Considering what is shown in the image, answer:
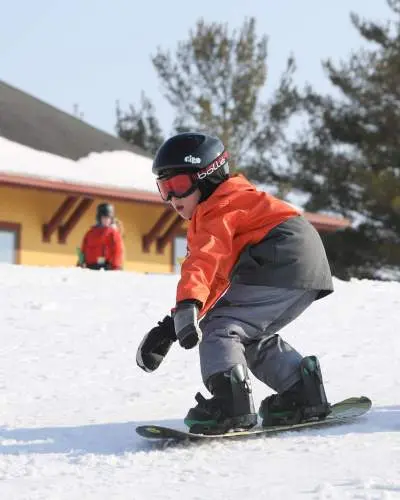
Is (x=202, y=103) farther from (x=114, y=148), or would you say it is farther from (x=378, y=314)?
(x=378, y=314)

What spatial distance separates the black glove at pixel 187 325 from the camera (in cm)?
409

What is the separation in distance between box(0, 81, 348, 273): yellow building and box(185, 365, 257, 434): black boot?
14975 mm

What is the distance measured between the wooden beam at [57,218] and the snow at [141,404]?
10621mm

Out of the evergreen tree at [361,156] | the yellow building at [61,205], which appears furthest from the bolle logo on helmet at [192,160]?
the evergreen tree at [361,156]

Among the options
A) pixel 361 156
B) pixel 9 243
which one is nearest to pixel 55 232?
pixel 9 243

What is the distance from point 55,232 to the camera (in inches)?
834

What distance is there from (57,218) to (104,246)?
6.34 meters

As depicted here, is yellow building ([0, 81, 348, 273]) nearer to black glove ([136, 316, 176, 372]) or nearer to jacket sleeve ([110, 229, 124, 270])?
jacket sleeve ([110, 229, 124, 270])

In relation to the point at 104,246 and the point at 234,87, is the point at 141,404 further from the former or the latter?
the point at 234,87

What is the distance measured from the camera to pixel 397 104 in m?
34.2

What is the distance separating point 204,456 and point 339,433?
2.21 feet

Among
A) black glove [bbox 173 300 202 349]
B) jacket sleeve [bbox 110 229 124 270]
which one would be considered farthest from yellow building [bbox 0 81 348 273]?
black glove [bbox 173 300 202 349]

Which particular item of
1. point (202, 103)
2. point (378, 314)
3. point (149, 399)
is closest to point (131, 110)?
point (202, 103)

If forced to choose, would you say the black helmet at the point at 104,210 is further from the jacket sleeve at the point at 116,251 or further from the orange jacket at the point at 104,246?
the jacket sleeve at the point at 116,251
